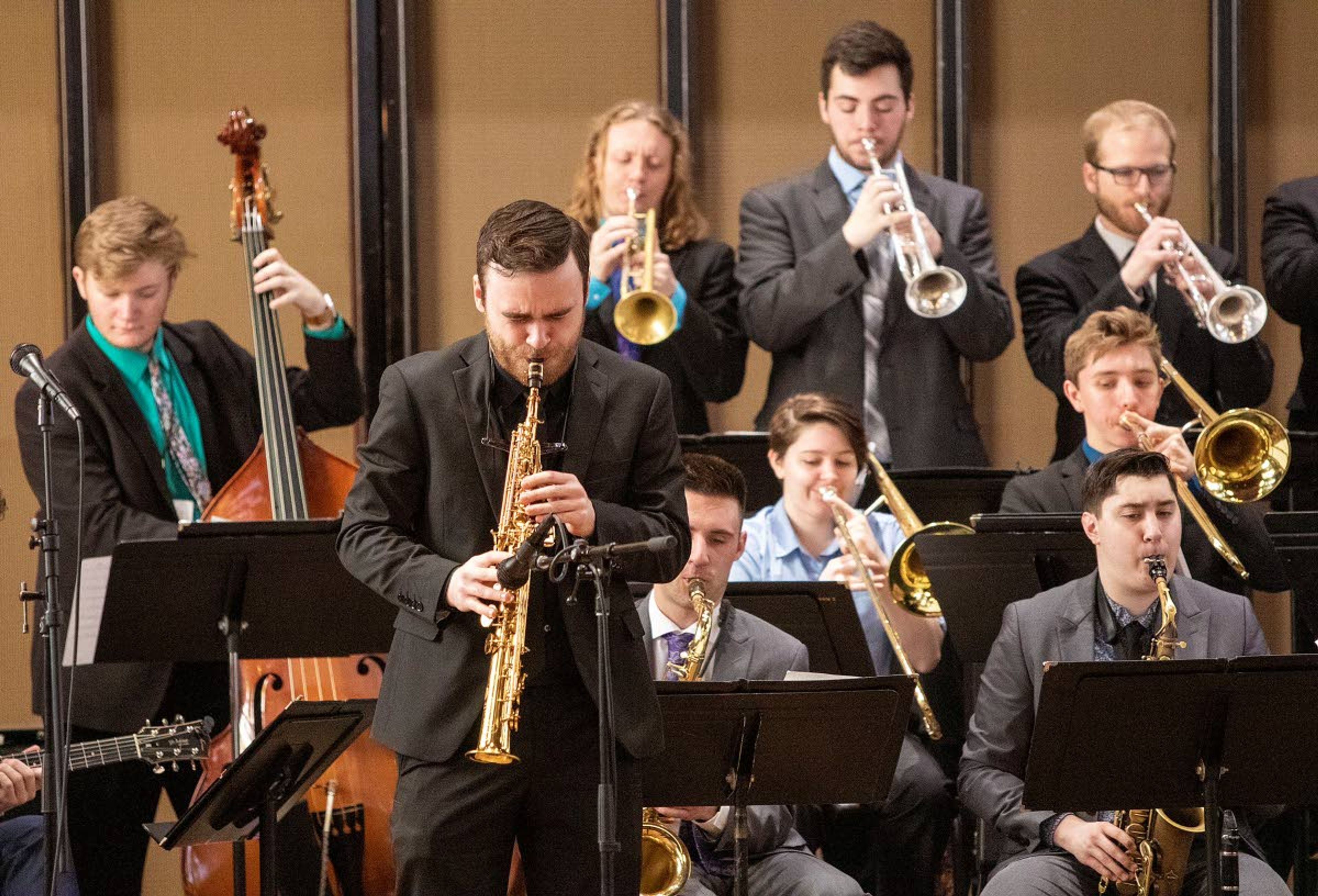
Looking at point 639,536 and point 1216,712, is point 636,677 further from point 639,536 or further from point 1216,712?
point 1216,712

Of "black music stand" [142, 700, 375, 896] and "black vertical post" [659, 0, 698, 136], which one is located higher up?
"black vertical post" [659, 0, 698, 136]

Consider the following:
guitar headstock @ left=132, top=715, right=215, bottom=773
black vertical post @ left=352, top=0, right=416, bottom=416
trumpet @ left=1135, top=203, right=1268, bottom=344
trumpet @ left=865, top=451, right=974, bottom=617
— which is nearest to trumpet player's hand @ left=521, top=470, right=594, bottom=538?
guitar headstock @ left=132, top=715, right=215, bottom=773

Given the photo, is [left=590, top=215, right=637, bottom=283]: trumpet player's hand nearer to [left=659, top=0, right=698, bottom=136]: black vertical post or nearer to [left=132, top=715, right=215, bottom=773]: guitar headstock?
[left=659, top=0, right=698, bottom=136]: black vertical post

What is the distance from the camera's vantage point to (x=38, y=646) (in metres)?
4.46

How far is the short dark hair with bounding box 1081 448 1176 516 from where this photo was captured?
397cm

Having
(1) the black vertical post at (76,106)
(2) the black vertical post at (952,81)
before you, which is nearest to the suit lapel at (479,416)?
(1) the black vertical post at (76,106)

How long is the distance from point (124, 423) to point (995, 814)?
89.4 inches

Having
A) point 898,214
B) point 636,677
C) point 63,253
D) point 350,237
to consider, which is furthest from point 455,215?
point 636,677

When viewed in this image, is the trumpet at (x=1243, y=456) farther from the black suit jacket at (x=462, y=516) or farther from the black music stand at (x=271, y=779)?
the black music stand at (x=271, y=779)

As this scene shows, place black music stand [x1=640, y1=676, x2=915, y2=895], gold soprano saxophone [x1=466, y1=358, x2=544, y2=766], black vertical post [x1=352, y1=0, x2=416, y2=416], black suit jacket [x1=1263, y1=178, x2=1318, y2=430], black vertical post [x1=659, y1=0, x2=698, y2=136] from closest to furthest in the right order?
Answer: gold soprano saxophone [x1=466, y1=358, x2=544, y2=766]
black music stand [x1=640, y1=676, x2=915, y2=895]
black suit jacket [x1=1263, y1=178, x2=1318, y2=430]
black vertical post [x1=352, y1=0, x2=416, y2=416]
black vertical post [x1=659, y1=0, x2=698, y2=136]

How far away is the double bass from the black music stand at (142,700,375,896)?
6.8 inches

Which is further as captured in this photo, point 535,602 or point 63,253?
point 63,253

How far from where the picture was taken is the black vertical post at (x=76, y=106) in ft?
19.2

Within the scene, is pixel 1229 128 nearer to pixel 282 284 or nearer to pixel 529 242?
pixel 282 284
